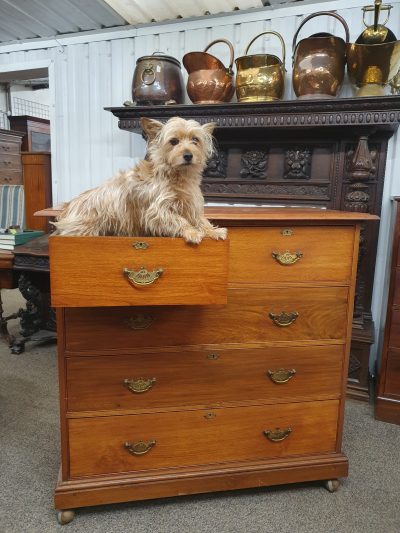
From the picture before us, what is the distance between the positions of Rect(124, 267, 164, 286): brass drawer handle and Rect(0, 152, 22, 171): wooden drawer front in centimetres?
548

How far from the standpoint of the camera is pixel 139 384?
1458 millimetres

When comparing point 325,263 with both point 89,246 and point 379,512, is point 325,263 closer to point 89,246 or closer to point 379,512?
point 89,246

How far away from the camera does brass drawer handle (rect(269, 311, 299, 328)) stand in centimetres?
151

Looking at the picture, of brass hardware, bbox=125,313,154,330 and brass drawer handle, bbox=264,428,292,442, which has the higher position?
brass hardware, bbox=125,313,154,330

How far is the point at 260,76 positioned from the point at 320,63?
1.04 ft

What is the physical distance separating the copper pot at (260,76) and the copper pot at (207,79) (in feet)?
0.33

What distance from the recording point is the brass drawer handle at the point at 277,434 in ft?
5.18

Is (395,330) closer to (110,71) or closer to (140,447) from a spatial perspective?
(140,447)

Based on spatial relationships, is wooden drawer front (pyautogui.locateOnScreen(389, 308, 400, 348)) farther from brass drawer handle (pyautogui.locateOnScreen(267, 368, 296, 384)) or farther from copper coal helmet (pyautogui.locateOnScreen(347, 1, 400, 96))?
copper coal helmet (pyautogui.locateOnScreen(347, 1, 400, 96))

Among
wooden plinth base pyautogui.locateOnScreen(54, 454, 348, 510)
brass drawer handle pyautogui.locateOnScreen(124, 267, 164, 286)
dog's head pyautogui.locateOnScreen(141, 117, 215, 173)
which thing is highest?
dog's head pyautogui.locateOnScreen(141, 117, 215, 173)

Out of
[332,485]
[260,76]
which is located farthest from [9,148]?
[332,485]

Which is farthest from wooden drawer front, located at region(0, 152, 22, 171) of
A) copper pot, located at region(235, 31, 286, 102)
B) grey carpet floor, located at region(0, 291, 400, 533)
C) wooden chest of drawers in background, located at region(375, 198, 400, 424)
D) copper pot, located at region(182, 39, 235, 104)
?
wooden chest of drawers in background, located at region(375, 198, 400, 424)

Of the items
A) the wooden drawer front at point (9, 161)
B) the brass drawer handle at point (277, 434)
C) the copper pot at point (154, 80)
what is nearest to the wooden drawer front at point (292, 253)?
the brass drawer handle at point (277, 434)

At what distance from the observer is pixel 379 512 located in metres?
1.52
